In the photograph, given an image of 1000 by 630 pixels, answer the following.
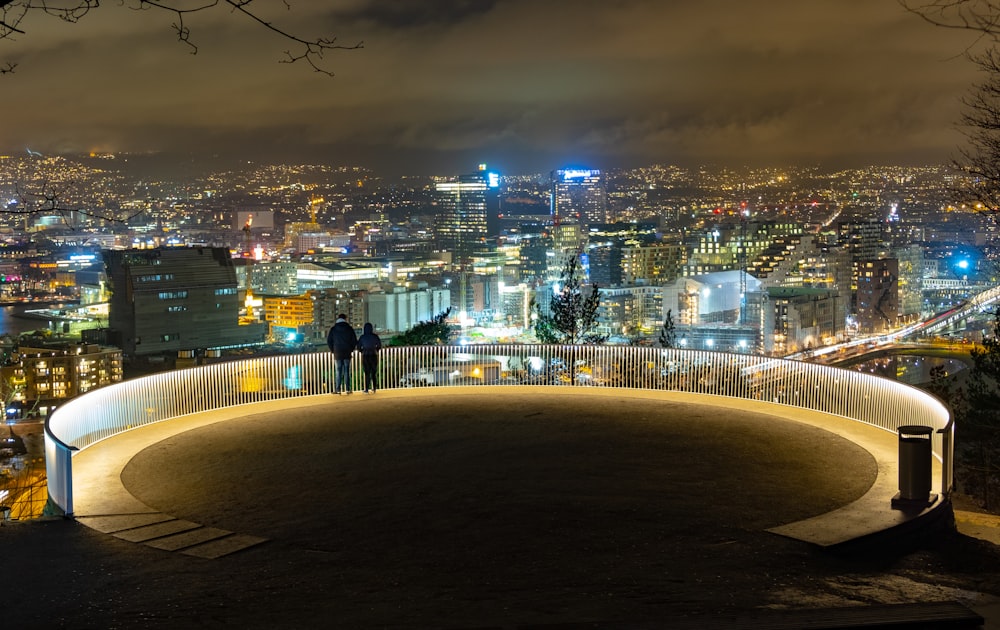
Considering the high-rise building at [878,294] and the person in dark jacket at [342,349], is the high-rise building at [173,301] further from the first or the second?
the person in dark jacket at [342,349]

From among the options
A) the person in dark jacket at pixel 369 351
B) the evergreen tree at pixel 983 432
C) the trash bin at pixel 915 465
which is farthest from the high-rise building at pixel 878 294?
the trash bin at pixel 915 465

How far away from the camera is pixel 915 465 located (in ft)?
29.8

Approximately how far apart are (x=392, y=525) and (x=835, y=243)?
136292 mm

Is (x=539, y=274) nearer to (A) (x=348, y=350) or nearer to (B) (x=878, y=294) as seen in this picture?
(B) (x=878, y=294)

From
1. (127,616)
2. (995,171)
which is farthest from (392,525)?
(995,171)

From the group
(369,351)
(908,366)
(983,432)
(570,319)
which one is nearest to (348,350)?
(369,351)

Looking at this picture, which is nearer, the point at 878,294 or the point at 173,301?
the point at 173,301

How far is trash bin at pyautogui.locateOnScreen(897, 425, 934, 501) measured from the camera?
29.8 ft

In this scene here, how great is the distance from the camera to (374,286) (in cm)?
12862

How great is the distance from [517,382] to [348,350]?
3.23m

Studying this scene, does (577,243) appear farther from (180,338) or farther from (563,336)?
(563,336)

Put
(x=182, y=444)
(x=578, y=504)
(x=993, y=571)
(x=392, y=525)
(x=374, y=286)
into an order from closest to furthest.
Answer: (x=993, y=571)
(x=392, y=525)
(x=578, y=504)
(x=182, y=444)
(x=374, y=286)

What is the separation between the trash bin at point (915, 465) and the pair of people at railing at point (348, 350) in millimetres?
8272

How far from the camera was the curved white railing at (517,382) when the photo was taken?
1216 centimetres
